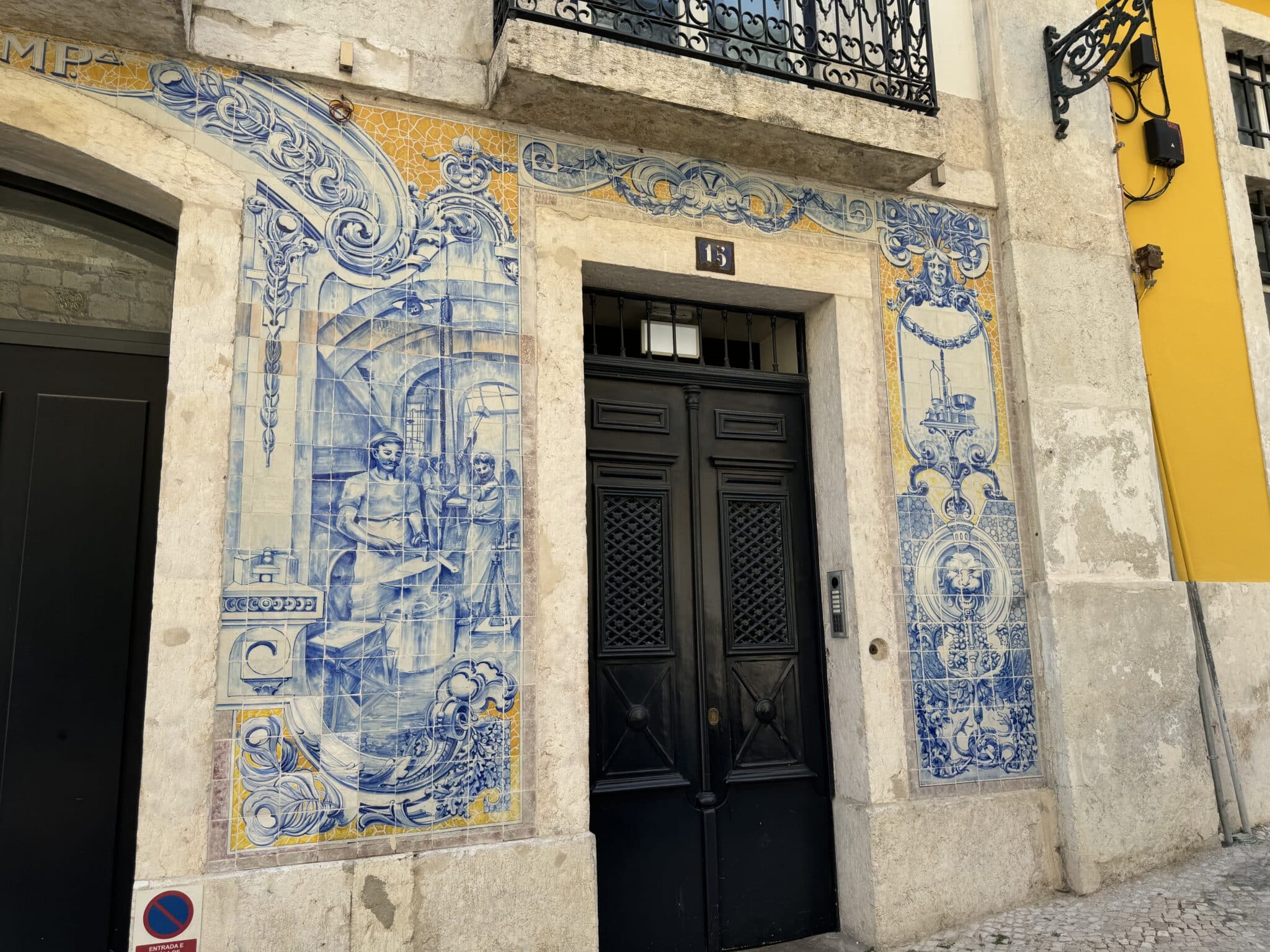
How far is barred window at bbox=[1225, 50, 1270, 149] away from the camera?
6.53m

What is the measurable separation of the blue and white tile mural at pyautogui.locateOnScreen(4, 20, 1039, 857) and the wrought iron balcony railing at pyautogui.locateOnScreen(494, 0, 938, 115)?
23.5 inches

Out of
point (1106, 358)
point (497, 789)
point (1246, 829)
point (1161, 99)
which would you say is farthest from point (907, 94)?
point (1246, 829)

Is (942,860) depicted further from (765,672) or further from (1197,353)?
(1197,353)

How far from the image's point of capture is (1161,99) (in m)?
5.96

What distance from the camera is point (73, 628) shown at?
3.58m

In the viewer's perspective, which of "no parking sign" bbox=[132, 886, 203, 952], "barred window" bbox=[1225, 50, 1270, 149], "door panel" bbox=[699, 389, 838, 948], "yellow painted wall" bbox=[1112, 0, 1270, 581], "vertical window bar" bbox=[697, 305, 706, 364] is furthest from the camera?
"barred window" bbox=[1225, 50, 1270, 149]

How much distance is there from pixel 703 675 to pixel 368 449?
190 cm

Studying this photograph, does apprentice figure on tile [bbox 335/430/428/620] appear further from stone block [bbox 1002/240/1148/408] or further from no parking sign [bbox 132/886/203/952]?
stone block [bbox 1002/240/1148/408]

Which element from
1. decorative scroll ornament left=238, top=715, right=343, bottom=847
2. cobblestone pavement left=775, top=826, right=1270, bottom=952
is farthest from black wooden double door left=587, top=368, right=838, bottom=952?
decorative scroll ornament left=238, top=715, right=343, bottom=847

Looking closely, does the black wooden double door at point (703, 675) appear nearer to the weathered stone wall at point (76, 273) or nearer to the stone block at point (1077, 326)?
the stone block at point (1077, 326)

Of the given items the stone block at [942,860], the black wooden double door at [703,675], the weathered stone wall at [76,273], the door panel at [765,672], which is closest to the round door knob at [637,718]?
the black wooden double door at [703,675]

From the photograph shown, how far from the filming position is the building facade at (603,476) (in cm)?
348

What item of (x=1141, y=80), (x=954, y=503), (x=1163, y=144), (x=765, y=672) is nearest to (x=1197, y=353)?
(x=1163, y=144)

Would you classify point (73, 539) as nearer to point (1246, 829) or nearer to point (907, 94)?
point (907, 94)
